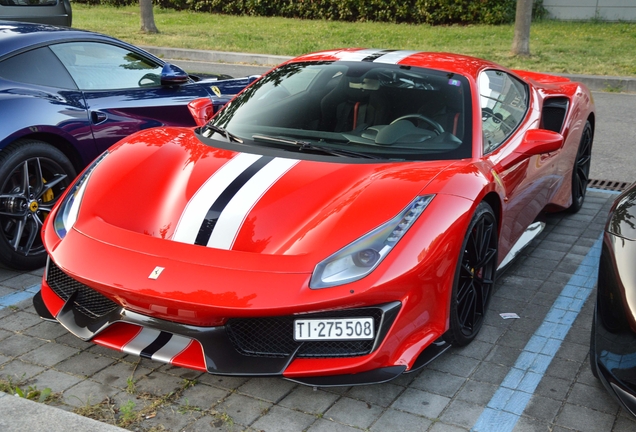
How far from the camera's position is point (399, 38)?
16219mm

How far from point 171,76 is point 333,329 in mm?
3098

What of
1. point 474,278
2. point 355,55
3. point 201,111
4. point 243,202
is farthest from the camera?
point 201,111

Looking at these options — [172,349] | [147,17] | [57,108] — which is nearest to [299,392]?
[172,349]

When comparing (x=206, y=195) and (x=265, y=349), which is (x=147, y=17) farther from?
(x=265, y=349)

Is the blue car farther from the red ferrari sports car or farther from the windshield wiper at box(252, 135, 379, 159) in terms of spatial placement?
the windshield wiper at box(252, 135, 379, 159)

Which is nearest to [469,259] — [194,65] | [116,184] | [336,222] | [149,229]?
[336,222]

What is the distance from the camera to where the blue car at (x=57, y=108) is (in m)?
4.51

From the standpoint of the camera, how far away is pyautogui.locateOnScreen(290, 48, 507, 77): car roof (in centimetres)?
448

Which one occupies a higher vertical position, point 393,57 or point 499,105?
point 393,57

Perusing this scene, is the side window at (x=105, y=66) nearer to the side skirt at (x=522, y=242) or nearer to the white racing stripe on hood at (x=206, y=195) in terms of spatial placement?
the white racing stripe on hood at (x=206, y=195)

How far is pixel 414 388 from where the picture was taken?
11.0 feet

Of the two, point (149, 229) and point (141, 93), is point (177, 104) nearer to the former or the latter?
point (141, 93)

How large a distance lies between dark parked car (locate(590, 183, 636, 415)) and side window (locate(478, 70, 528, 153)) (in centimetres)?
113

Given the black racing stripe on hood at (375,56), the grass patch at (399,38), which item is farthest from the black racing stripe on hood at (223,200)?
the grass patch at (399,38)
